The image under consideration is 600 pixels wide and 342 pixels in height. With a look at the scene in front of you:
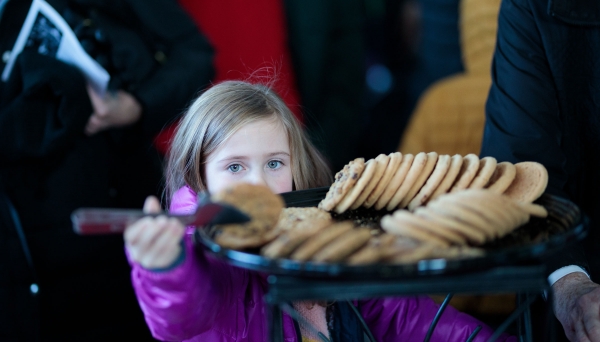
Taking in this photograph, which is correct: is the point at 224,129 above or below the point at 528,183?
above

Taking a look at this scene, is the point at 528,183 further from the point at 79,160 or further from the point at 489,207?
the point at 79,160

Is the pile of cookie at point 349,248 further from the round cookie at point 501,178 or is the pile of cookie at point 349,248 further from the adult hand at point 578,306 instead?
the adult hand at point 578,306

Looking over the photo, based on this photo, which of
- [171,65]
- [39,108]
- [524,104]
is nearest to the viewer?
[524,104]

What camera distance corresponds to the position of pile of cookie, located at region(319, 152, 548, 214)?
1.03 m

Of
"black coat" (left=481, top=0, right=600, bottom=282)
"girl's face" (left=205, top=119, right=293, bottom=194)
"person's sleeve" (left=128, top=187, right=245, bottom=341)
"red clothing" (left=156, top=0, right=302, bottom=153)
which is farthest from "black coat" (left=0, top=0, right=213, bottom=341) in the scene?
"black coat" (left=481, top=0, right=600, bottom=282)

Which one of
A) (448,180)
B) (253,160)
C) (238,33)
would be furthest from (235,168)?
(238,33)

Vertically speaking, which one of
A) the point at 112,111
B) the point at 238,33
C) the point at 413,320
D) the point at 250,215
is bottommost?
the point at 413,320

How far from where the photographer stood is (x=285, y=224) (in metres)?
0.97

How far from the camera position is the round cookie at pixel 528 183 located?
1.02 meters

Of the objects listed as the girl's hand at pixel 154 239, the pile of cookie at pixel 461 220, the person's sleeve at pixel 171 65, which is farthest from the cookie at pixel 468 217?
the person's sleeve at pixel 171 65

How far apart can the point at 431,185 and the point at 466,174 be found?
0.06m

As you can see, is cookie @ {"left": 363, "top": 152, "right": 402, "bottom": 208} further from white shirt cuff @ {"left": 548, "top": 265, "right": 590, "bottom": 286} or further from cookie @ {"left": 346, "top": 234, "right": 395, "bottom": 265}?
white shirt cuff @ {"left": 548, "top": 265, "right": 590, "bottom": 286}

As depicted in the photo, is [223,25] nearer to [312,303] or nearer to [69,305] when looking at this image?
[69,305]

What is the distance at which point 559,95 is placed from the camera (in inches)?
54.8
